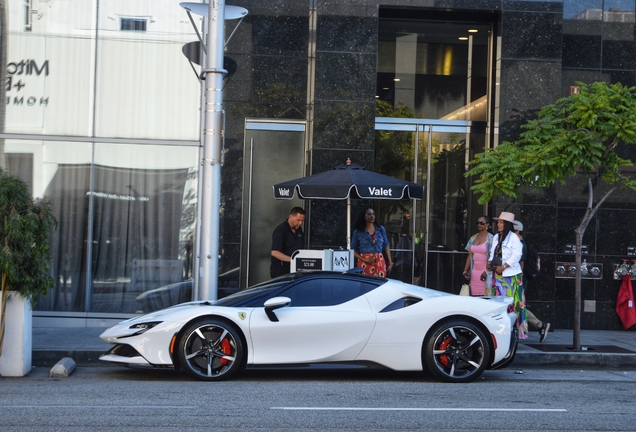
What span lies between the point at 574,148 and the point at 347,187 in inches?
126

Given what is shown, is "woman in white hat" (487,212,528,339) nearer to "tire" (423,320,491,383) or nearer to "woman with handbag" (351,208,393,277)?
A: "woman with handbag" (351,208,393,277)

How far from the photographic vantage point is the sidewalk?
1033 centimetres

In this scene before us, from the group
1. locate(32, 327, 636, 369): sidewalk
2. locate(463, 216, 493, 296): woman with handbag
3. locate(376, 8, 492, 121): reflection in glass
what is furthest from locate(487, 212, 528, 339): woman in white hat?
locate(376, 8, 492, 121): reflection in glass

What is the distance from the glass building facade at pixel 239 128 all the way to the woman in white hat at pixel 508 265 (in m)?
1.97

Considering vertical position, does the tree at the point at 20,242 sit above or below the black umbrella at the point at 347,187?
below

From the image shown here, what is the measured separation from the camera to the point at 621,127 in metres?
11.1

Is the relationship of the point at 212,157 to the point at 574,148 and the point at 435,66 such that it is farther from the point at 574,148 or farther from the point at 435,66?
the point at 435,66

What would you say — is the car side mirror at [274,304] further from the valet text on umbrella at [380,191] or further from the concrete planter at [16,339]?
the valet text on umbrella at [380,191]

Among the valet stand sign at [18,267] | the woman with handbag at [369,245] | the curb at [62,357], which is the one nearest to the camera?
the valet stand sign at [18,267]

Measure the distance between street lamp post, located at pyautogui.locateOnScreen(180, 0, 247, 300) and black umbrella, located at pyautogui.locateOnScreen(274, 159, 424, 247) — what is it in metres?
1.24

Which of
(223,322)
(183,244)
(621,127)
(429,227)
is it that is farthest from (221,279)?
(621,127)

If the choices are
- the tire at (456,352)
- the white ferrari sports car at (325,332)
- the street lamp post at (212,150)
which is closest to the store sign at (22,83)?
the street lamp post at (212,150)

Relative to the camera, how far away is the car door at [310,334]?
877cm

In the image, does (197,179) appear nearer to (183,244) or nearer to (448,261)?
(183,244)
